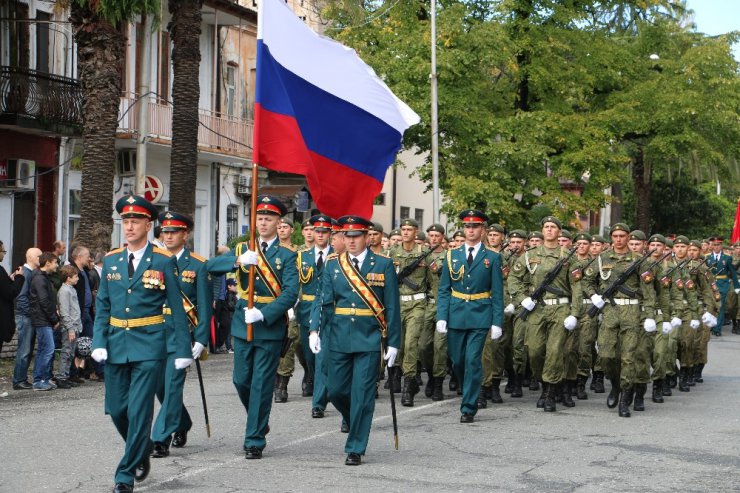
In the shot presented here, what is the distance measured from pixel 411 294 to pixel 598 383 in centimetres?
299

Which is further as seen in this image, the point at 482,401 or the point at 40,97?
the point at 40,97

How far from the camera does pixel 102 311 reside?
9.07 metres

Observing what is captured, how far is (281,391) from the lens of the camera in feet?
46.8

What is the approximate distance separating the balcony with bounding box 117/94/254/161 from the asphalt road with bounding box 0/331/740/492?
15336 millimetres

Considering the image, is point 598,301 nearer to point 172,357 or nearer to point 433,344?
point 433,344

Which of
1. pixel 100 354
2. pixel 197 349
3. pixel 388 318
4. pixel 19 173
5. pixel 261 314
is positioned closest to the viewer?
pixel 100 354

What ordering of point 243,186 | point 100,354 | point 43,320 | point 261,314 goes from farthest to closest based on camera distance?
point 243,186
point 43,320
point 261,314
point 100,354

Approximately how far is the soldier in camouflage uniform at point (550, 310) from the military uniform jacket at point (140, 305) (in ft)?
19.8

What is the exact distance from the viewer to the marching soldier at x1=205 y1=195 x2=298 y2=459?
10109 mm

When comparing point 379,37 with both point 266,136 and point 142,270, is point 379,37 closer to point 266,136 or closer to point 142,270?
point 266,136

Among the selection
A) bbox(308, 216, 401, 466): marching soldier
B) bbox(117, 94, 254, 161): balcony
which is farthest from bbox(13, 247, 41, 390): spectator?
bbox(117, 94, 254, 161): balcony

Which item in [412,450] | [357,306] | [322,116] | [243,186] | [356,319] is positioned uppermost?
[243,186]

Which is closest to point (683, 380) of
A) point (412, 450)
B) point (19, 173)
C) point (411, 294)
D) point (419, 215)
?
point (411, 294)

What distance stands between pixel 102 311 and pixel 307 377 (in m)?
6.14
